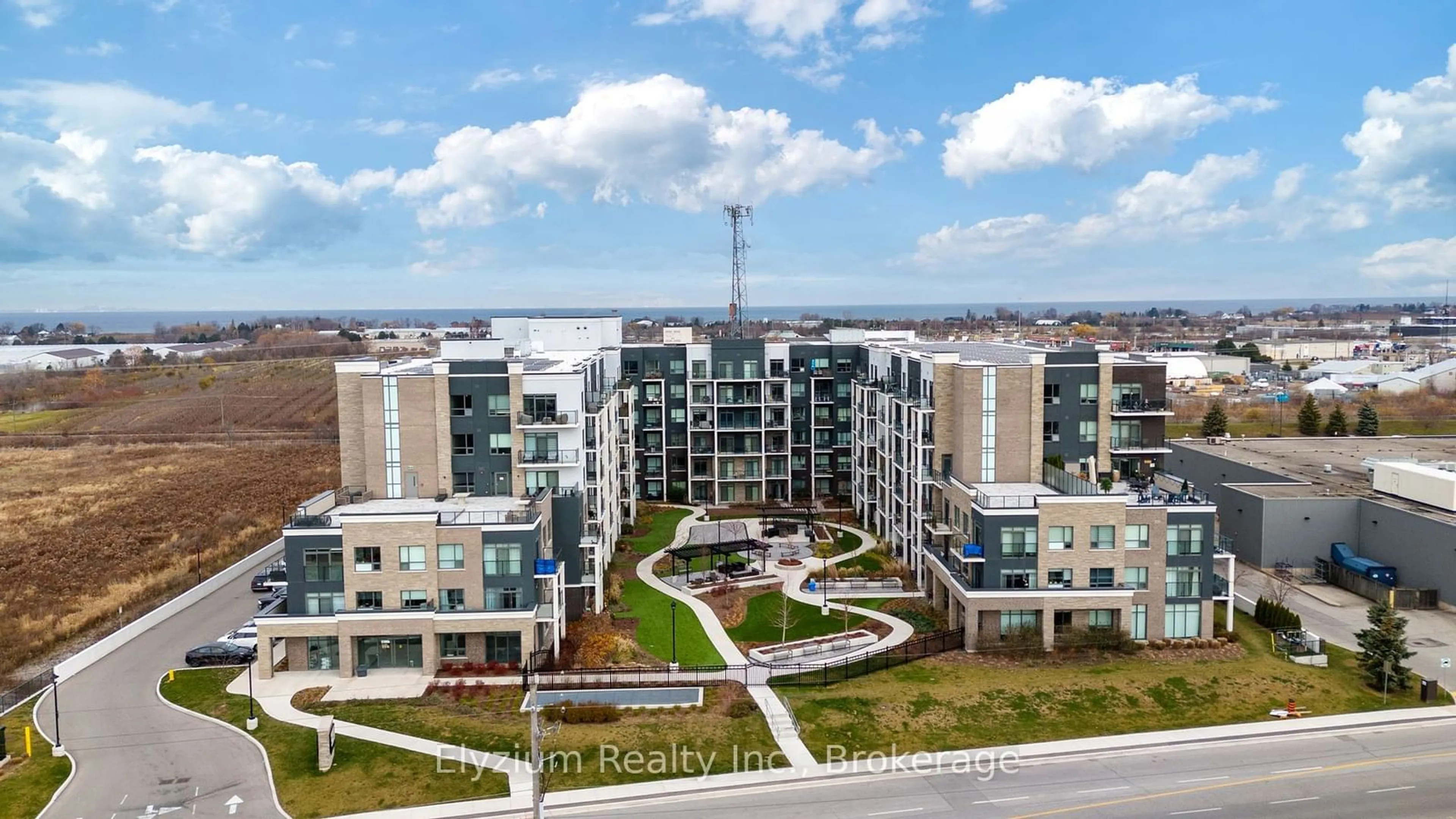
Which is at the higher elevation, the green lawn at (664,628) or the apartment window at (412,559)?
the apartment window at (412,559)

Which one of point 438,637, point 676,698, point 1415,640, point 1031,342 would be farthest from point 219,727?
point 1031,342

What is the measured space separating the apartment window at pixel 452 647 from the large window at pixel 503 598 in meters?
2.06

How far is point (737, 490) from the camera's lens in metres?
84.4

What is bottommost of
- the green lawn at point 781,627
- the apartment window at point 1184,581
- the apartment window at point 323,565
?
the green lawn at point 781,627

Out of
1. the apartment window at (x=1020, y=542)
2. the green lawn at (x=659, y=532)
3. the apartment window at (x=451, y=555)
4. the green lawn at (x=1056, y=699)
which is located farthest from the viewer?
the green lawn at (x=659, y=532)

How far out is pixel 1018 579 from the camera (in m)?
47.1

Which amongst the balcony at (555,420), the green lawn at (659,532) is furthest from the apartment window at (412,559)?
the green lawn at (659,532)

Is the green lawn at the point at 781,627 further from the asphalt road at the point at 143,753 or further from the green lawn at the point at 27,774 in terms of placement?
the green lawn at the point at 27,774

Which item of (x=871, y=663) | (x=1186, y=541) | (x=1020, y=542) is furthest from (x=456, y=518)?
(x=1186, y=541)

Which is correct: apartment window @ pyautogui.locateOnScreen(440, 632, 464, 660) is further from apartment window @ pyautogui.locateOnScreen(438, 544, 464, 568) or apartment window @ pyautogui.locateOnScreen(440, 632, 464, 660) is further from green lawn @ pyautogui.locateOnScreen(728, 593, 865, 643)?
green lawn @ pyautogui.locateOnScreen(728, 593, 865, 643)

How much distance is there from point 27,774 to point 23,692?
1015 centimetres

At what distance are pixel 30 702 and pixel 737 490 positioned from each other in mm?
54475

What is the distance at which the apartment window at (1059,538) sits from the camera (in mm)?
46875

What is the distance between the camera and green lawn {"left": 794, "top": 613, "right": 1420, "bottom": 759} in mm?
37906
